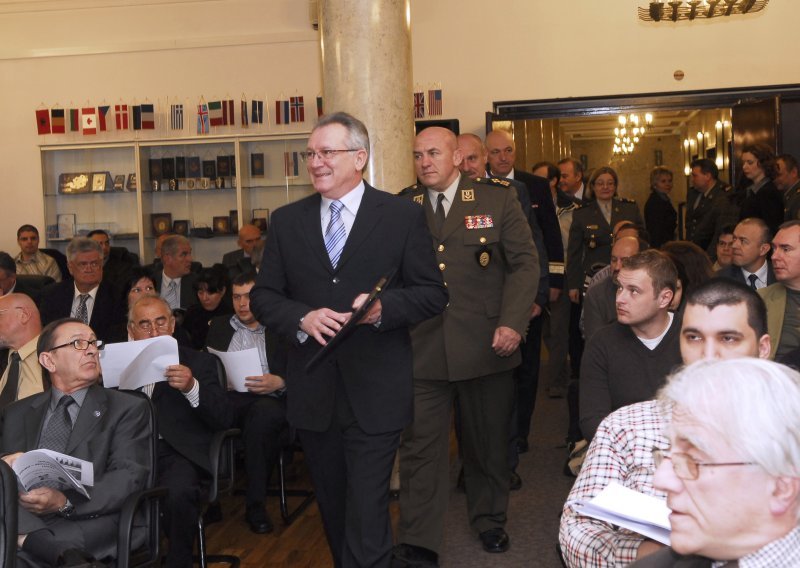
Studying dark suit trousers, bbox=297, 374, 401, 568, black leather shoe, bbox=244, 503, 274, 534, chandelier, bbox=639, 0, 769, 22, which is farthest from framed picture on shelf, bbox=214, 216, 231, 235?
dark suit trousers, bbox=297, 374, 401, 568

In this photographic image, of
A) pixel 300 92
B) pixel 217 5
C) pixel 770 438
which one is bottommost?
pixel 770 438

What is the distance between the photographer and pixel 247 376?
526 centimetres

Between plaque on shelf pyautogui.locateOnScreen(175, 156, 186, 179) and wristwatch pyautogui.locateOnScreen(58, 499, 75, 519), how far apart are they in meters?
7.48

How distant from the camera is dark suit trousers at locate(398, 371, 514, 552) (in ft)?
13.8

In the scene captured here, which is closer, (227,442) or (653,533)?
(653,533)

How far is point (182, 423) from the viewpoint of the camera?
173 inches

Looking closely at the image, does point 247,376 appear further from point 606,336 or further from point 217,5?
point 217,5

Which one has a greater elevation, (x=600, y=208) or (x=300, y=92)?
(x=300, y=92)

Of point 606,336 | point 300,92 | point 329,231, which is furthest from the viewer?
point 300,92

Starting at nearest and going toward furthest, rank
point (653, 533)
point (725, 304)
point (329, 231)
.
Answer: point (653, 533) → point (725, 304) → point (329, 231)

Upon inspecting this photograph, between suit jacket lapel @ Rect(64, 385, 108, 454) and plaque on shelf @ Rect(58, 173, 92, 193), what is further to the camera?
plaque on shelf @ Rect(58, 173, 92, 193)

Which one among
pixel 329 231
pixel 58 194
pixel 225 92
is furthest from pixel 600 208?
pixel 58 194

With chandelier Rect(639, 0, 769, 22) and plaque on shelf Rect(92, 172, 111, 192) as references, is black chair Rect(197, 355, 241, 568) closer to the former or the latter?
chandelier Rect(639, 0, 769, 22)

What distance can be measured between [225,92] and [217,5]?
2.94ft
